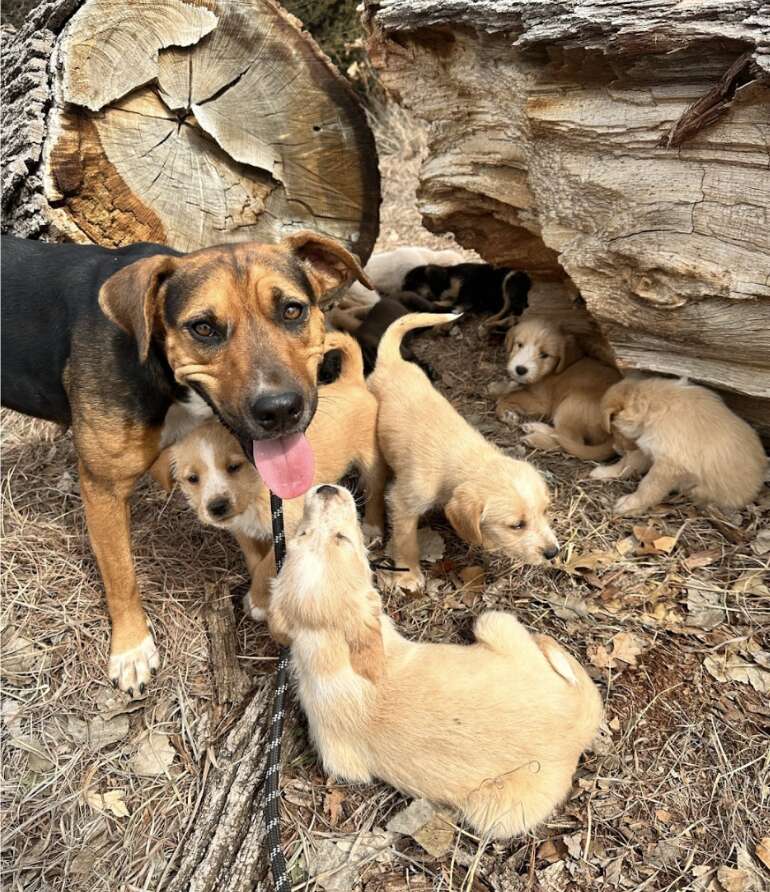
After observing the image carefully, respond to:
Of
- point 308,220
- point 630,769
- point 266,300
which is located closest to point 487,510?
point 630,769

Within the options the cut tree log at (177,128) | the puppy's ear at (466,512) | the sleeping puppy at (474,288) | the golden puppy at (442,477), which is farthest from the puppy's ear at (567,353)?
the puppy's ear at (466,512)

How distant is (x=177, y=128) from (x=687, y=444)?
3988 millimetres

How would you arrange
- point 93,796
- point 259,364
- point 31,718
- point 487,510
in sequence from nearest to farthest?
point 259,364
point 93,796
point 31,718
point 487,510

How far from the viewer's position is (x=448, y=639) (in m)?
3.69

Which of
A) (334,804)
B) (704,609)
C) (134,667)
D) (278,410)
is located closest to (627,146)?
(278,410)

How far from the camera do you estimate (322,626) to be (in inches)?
119

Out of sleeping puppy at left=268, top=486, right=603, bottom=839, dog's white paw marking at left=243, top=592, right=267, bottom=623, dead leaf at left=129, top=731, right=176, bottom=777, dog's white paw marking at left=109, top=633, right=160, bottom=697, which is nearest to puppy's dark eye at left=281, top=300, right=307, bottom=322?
sleeping puppy at left=268, top=486, right=603, bottom=839

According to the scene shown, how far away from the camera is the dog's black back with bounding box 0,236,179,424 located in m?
3.31

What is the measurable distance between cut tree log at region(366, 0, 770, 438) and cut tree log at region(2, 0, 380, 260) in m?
0.66

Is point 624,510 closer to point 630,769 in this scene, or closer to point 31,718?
point 630,769

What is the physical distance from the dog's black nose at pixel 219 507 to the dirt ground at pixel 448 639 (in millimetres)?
730

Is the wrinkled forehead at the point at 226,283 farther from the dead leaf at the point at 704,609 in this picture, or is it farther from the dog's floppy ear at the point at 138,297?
the dead leaf at the point at 704,609

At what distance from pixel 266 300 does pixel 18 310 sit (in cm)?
151

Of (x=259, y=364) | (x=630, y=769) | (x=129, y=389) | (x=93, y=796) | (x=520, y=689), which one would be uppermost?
(x=259, y=364)
